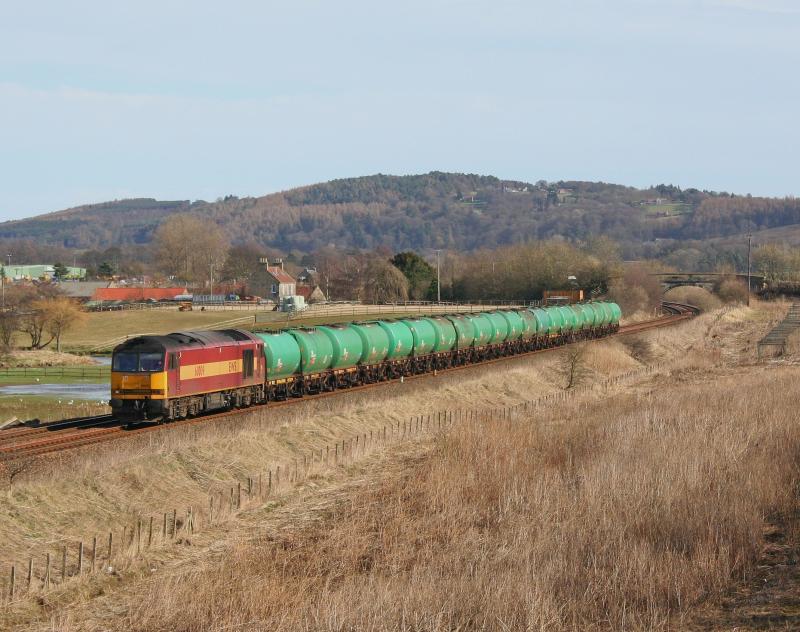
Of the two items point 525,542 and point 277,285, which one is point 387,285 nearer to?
point 277,285

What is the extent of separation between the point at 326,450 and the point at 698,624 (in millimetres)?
21611

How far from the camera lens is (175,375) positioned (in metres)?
39.8

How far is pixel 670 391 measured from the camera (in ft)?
171

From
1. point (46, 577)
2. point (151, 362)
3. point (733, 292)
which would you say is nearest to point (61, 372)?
point (151, 362)

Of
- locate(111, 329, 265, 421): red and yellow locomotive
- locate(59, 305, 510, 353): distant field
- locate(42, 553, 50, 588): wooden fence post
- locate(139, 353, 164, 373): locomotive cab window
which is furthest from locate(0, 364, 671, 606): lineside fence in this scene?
locate(59, 305, 510, 353): distant field

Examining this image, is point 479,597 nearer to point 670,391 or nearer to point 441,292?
point 670,391

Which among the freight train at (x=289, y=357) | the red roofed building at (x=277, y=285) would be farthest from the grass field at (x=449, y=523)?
the red roofed building at (x=277, y=285)

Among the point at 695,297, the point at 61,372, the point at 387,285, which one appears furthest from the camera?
the point at 695,297

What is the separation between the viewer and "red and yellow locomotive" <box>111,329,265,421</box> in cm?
3919

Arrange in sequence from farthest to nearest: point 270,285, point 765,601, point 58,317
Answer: point 270,285 → point 58,317 → point 765,601

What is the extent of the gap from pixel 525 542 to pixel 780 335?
76601mm

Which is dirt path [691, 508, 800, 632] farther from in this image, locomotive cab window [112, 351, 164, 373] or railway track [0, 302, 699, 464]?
locomotive cab window [112, 351, 164, 373]

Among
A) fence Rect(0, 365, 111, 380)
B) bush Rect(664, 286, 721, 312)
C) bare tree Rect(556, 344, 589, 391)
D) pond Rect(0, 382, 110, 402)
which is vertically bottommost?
fence Rect(0, 365, 111, 380)

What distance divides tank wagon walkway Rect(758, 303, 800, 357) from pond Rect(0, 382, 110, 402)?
47.1 m
